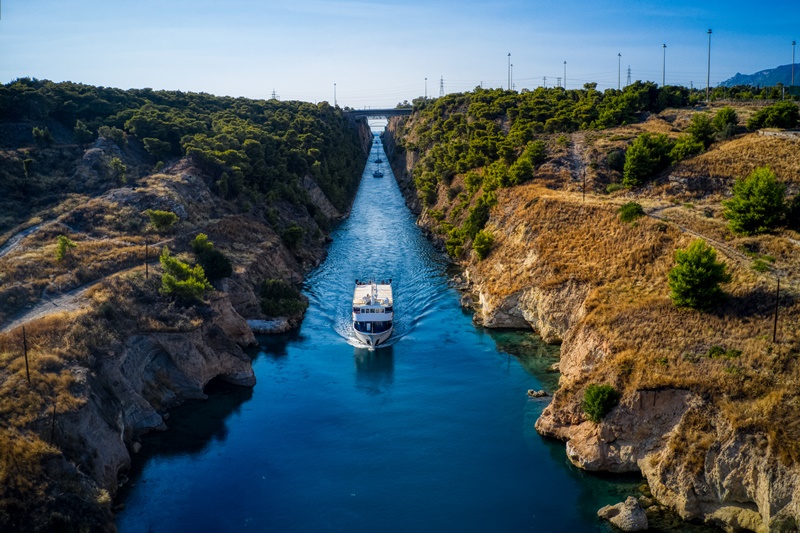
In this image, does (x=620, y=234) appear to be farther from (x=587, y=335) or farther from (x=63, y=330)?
(x=63, y=330)

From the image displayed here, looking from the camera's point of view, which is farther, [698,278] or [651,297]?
[651,297]

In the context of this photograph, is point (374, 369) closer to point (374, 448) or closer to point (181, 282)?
point (374, 448)

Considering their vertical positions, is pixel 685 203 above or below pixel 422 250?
above

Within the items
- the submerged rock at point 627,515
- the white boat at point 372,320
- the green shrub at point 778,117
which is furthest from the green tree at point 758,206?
the white boat at point 372,320

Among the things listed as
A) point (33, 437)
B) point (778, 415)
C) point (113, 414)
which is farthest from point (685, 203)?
point (33, 437)

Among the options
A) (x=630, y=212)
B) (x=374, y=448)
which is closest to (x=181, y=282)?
(x=374, y=448)
